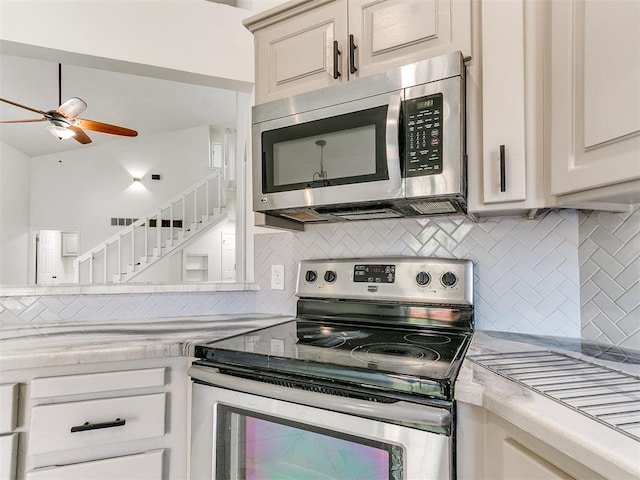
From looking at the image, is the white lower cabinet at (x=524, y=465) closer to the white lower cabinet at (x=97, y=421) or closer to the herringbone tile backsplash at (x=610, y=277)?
the herringbone tile backsplash at (x=610, y=277)

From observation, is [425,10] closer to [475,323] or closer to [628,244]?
[628,244]

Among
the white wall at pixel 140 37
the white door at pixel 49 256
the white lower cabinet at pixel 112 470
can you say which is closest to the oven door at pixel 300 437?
the white lower cabinet at pixel 112 470

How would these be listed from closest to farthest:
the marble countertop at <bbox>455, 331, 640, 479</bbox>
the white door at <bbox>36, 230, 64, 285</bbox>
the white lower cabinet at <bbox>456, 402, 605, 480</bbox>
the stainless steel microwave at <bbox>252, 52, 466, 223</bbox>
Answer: the marble countertop at <bbox>455, 331, 640, 479</bbox>, the white lower cabinet at <bbox>456, 402, 605, 480</bbox>, the stainless steel microwave at <bbox>252, 52, 466, 223</bbox>, the white door at <bbox>36, 230, 64, 285</bbox>

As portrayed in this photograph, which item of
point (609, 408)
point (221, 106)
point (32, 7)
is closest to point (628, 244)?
point (609, 408)

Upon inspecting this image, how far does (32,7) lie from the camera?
1.57 m

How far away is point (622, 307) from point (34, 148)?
26.9 ft

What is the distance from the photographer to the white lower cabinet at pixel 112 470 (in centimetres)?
101

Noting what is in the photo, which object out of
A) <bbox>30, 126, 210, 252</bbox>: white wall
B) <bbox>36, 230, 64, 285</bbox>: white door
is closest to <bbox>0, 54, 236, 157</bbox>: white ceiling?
<bbox>30, 126, 210, 252</bbox>: white wall

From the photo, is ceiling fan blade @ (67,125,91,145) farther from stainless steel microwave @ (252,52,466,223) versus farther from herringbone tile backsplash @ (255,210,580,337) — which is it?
herringbone tile backsplash @ (255,210,580,337)

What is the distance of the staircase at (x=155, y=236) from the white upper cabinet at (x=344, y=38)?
5455 mm

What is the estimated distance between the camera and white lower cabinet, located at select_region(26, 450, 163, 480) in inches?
39.7

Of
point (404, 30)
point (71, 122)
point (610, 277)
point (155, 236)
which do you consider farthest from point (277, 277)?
point (155, 236)

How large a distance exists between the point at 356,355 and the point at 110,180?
751 centimetres

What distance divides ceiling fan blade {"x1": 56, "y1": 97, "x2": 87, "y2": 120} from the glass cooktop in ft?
9.98
